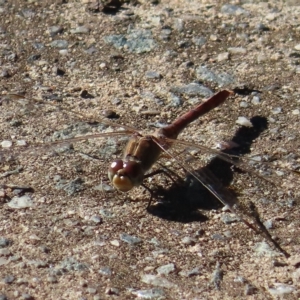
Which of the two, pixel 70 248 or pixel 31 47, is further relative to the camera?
pixel 31 47

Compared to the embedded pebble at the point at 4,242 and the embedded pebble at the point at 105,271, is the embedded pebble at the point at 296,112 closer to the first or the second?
the embedded pebble at the point at 105,271

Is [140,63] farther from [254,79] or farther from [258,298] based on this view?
[258,298]

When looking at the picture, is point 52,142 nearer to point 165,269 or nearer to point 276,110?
point 165,269

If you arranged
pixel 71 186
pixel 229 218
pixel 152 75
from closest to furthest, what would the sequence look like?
pixel 229 218
pixel 71 186
pixel 152 75

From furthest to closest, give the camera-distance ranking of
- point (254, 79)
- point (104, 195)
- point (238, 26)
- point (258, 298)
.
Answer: point (238, 26), point (254, 79), point (104, 195), point (258, 298)

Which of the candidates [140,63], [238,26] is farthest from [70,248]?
[238,26]

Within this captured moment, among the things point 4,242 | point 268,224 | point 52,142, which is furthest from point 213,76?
point 4,242

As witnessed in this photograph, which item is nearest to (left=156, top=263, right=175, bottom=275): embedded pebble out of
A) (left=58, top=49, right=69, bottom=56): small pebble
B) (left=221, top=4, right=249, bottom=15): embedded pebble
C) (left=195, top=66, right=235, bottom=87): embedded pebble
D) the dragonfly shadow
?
the dragonfly shadow
